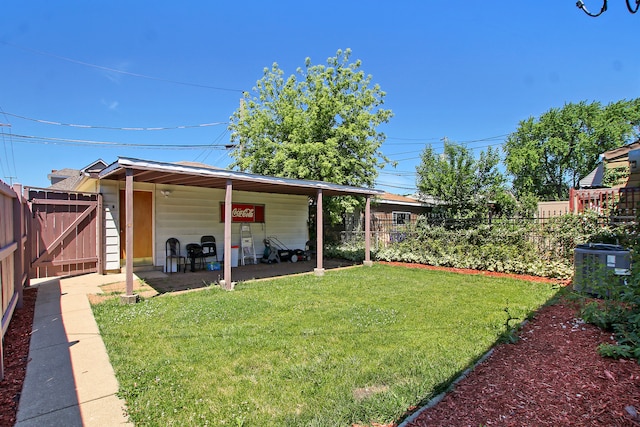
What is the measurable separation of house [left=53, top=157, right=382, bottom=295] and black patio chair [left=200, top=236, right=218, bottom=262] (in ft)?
0.54

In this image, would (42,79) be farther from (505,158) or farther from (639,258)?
(505,158)

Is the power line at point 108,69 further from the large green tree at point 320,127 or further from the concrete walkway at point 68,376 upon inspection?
the concrete walkway at point 68,376

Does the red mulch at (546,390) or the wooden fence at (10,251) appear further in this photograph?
the wooden fence at (10,251)

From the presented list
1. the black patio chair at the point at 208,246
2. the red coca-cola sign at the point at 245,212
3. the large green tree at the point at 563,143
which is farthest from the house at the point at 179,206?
the large green tree at the point at 563,143

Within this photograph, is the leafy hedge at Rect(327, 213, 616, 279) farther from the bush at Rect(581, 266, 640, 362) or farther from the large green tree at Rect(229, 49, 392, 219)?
the bush at Rect(581, 266, 640, 362)

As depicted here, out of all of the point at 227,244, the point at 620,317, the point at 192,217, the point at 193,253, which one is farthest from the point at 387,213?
the point at 620,317

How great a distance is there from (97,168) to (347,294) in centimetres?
780

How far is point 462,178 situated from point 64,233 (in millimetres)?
12803

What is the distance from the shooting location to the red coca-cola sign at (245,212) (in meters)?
10.1

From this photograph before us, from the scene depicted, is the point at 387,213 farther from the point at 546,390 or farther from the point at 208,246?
the point at 546,390

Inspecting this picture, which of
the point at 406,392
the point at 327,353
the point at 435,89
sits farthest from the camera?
the point at 435,89

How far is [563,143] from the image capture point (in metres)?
25.1

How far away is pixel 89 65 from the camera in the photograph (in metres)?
14.9

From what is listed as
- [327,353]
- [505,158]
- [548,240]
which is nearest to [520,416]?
[327,353]
